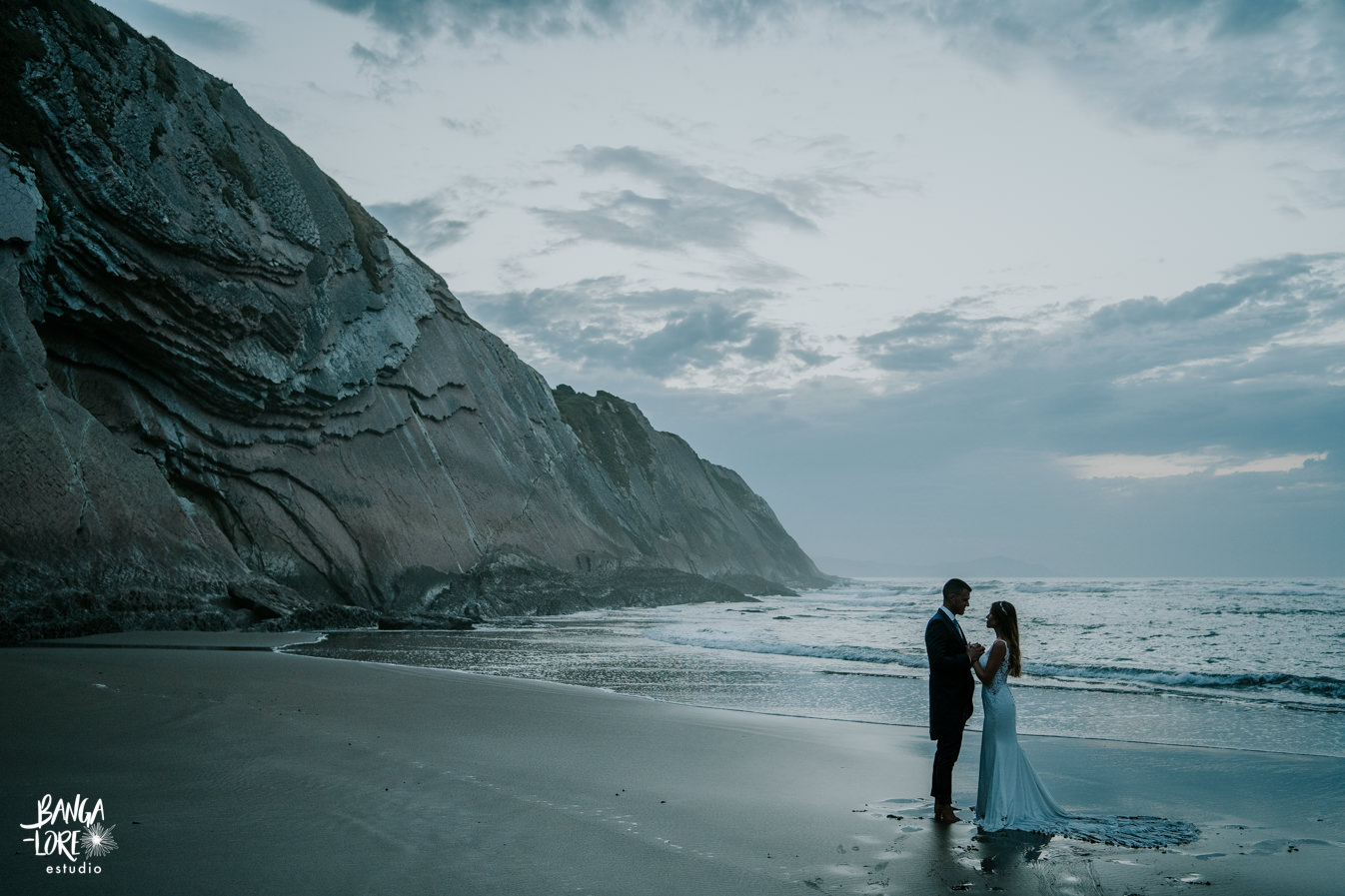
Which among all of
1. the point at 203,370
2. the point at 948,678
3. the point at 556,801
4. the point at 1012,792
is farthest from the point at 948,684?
the point at 203,370

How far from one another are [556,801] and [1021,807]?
111 inches

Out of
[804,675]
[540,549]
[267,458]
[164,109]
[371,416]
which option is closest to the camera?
[804,675]

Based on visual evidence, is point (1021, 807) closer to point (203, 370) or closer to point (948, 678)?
point (948, 678)

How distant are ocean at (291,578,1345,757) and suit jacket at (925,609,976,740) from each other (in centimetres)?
403

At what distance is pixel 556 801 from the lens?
5434 mm

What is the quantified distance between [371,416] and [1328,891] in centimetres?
2786

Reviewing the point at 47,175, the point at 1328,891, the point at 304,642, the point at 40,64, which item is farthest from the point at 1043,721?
the point at 40,64

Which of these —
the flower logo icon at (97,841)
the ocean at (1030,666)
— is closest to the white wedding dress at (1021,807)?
the ocean at (1030,666)

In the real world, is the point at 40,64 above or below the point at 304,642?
above

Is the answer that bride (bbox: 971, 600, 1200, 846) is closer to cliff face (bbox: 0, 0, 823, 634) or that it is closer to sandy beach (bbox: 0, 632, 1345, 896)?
sandy beach (bbox: 0, 632, 1345, 896)

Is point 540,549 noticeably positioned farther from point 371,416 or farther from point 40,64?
point 40,64

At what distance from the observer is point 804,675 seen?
14.0 meters

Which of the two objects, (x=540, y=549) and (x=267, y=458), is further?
(x=540, y=549)

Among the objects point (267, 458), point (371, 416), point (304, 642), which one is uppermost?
point (371, 416)
